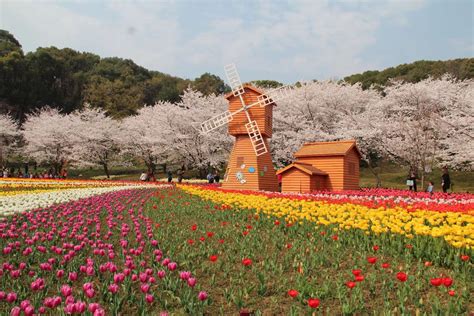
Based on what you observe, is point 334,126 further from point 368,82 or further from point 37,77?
point 37,77

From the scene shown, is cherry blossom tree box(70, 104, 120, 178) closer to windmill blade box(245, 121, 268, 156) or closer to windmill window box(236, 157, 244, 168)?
windmill window box(236, 157, 244, 168)

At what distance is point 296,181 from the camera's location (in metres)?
22.8

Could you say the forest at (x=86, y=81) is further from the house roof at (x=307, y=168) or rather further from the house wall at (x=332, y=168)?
the house roof at (x=307, y=168)

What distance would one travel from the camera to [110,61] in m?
94.8

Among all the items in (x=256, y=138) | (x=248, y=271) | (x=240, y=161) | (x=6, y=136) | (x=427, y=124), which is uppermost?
(x=6, y=136)

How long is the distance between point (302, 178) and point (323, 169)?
228cm

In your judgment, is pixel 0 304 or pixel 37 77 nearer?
pixel 0 304

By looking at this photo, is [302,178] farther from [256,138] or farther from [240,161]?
[240,161]

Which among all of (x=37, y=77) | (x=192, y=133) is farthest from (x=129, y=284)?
(x=37, y=77)

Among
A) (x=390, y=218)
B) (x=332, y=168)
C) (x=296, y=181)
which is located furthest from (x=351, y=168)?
(x=390, y=218)

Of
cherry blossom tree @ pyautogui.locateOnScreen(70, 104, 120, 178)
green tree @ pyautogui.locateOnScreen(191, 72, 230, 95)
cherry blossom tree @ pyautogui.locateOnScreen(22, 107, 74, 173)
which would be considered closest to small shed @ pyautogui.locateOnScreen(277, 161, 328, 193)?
cherry blossom tree @ pyautogui.locateOnScreen(70, 104, 120, 178)

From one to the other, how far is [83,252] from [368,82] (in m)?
64.1

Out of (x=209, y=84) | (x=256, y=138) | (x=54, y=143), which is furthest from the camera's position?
(x=209, y=84)

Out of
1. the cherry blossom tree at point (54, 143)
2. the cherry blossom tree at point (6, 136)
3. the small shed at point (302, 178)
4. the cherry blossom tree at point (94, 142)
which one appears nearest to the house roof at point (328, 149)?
the small shed at point (302, 178)
